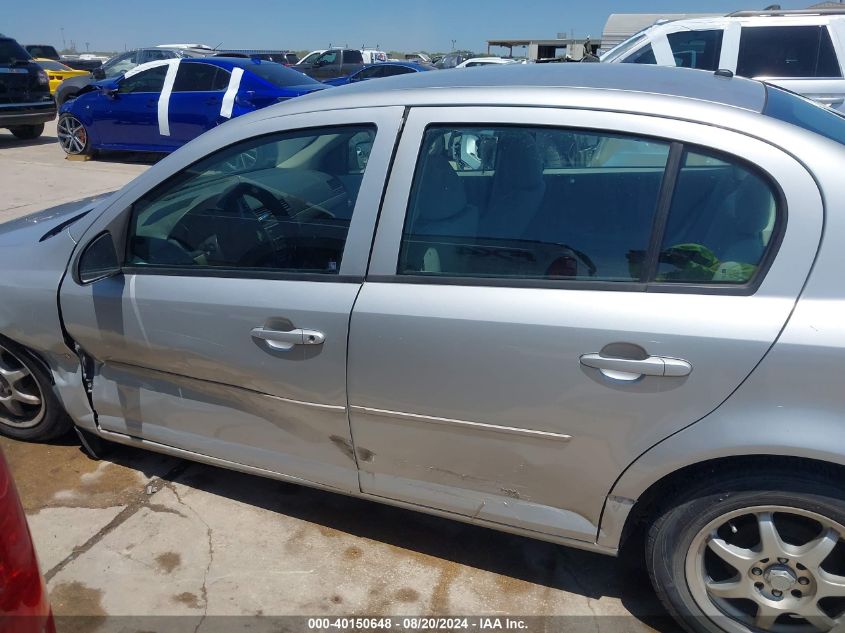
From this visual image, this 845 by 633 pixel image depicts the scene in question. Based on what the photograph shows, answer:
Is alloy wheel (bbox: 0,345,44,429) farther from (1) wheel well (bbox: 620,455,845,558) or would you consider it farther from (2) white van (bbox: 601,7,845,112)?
(2) white van (bbox: 601,7,845,112)

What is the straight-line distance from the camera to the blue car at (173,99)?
31.9 ft

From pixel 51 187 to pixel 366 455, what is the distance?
26.7 ft

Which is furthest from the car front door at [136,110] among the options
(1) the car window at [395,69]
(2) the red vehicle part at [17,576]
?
(2) the red vehicle part at [17,576]

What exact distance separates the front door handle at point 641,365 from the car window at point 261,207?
34.8 inches

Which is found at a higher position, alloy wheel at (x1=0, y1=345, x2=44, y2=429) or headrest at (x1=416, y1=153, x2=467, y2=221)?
headrest at (x1=416, y1=153, x2=467, y2=221)

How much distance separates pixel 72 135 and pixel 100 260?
969 cm

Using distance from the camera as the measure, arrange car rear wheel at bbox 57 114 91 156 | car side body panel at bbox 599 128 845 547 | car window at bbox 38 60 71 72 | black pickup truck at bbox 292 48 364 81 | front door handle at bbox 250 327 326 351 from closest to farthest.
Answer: car side body panel at bbox 599 128 845 547 → front door handle at bbox 250 327 326 351 → car rear wheel at bbox 57 114 91 156 → car window at bbox 38 60 71 72 → black pickup truck at bbox 292 48 364 81

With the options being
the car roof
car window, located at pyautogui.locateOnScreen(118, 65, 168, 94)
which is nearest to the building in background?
car window, located at pyautogui.locateOnScreen(118, 65, 168, 94)

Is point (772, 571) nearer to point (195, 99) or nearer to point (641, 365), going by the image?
point (641, 365)

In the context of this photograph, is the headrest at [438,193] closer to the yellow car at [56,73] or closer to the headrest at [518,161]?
the headrest at [518,161]

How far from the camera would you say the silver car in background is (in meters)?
1.87

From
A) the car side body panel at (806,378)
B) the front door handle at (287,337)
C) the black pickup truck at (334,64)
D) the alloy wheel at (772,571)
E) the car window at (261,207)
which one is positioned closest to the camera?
the car side body panel at (806,378)

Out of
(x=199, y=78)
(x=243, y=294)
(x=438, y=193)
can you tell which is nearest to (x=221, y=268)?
(x=243, y=294)

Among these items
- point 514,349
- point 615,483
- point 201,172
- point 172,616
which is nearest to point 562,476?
point 615,483
